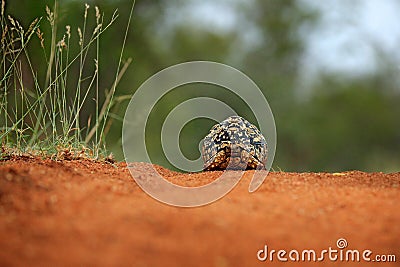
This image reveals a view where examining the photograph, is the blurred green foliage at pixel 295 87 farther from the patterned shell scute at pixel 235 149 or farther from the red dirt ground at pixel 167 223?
the red dirt ground at pixel 167 223

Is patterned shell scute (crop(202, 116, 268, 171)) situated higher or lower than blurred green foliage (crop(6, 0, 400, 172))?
lower

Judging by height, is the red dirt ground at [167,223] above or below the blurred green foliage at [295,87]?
below

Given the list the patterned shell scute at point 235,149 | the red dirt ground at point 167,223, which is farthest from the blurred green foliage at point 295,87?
the red dirt ground at point 167,223

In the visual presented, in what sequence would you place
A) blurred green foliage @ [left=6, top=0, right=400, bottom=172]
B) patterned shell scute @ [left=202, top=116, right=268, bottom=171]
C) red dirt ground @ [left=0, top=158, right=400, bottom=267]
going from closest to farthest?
red dirt ground @ [left=0, top=158, right=400, bottom=267] < patterned shell scute @ [left=202, top=116, right=268, bottom=171] < blurred green foliage @ [left=6, top=0, right=400, bottom=172]

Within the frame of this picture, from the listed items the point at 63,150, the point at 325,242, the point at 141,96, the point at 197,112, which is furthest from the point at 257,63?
the point at 325,242

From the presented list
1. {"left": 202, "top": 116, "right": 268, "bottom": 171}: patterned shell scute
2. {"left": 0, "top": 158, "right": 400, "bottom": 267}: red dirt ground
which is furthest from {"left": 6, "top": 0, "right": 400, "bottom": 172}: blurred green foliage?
{"left": 0, "top": 158, "right": 400, "bottom": 267}: red dirt ground

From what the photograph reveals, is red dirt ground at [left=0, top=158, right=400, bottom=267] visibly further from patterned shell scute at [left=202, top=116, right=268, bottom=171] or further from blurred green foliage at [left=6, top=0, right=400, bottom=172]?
blurred green foliage at [left=6, top=0, right=400, bottom=172]

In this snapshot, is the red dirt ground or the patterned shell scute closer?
the red dirt ground

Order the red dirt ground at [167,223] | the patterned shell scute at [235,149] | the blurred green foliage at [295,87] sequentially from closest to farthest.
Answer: the red dirt ground at [167,223]
the patterned shell scute at [235,149]
the blurred green foliage at [295,87]
